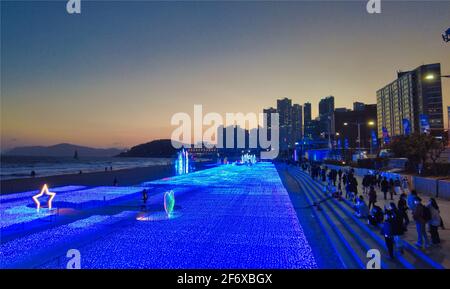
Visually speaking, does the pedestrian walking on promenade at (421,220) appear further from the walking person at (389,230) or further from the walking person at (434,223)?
the walking person at (389,230)

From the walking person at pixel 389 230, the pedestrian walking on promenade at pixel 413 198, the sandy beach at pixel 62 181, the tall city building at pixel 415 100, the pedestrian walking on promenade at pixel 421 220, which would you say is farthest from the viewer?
the tall city building at pixel 415 100

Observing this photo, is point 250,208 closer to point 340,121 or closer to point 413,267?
point 413,267

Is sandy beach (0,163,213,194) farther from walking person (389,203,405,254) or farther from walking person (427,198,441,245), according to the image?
walking person (427,198,441,245)

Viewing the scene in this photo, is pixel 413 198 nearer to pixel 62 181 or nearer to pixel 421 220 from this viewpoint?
pixel 421 220

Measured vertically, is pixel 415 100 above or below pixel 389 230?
above

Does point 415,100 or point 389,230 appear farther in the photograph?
point 415,100

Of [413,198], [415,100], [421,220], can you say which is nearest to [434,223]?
[421,220]

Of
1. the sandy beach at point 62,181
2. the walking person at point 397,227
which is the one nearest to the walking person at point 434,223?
the walking person at point 397,227

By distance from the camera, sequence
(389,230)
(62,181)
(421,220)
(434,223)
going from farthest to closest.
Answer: (62,181), (434,223), (421,220), (389,230)

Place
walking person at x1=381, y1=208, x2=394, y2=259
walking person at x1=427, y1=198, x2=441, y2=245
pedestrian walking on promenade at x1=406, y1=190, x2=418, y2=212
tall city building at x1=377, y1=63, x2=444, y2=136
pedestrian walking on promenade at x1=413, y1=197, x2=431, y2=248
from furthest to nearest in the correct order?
tall city building at x1=377, y1=63, x2=444, y2=136 < pedestrian walking on promenade at x1=406, y1=190, x2=418, y2=212 < walking person at x1=427, y1=198, x2=441, y2=245 < pedestrian walking on promenade at x1=413, y1=197, x2=431, y2=248 < walking person at x1=381, y1=208, x2=394, y2=259

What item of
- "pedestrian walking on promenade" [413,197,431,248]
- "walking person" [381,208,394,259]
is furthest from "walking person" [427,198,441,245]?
"walking person" [381,208,394,259]

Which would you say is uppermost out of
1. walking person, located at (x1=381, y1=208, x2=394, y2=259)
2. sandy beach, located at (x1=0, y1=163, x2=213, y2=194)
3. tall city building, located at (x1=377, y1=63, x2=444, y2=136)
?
tall city building, located at (x1=377, y1=63, x2=444, y2=136)

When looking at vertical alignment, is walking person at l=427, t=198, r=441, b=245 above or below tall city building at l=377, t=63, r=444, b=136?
below
